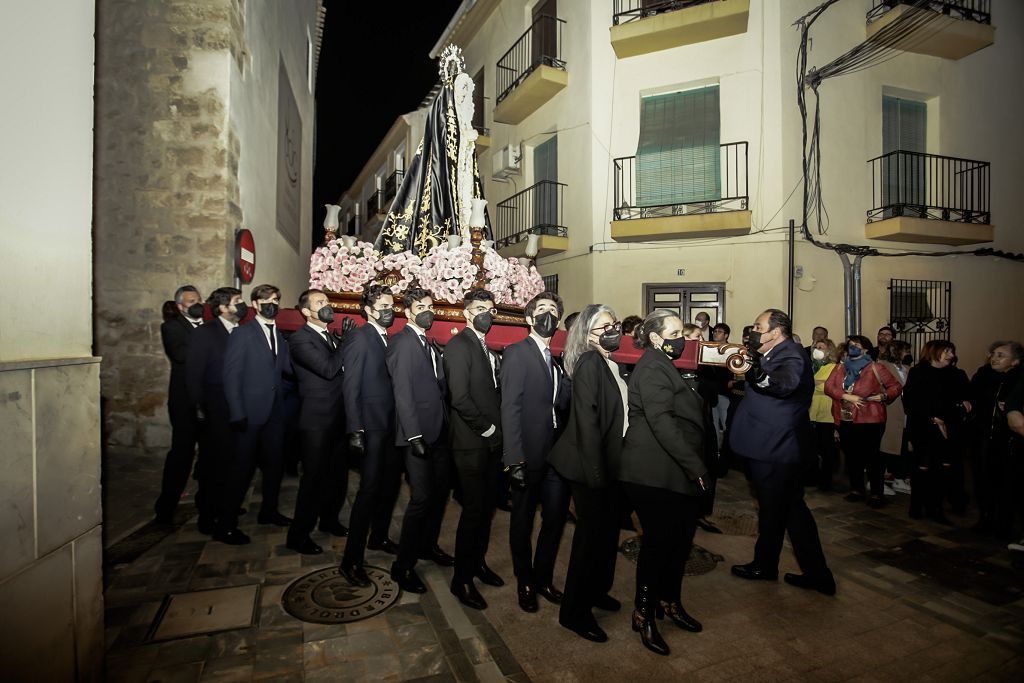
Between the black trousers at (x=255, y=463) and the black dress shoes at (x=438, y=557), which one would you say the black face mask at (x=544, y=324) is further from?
the black trousers at (x=255, y=463)

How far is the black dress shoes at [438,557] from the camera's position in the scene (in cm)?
398

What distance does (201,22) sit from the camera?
6949 mm

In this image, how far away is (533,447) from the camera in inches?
132

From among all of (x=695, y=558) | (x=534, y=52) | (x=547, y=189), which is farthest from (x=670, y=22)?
(x=695, y=558)

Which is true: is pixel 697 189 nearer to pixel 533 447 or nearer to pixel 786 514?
pixel 786 514

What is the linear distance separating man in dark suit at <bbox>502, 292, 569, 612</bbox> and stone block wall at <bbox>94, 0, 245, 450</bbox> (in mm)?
5195

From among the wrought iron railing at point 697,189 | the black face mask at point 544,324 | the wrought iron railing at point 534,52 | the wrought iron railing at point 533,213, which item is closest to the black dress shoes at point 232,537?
the black face mask at point 544,324

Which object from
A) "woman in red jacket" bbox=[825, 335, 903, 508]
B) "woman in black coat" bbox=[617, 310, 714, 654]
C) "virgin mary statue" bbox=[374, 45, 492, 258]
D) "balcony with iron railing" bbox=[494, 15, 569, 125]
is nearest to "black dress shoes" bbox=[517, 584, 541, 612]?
"woman in black coat" bbox=[617, 310, 714, 654]

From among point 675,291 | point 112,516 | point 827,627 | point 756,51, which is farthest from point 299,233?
point 827,627

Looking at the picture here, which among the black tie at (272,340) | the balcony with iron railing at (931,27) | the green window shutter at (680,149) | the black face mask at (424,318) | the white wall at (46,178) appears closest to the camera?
the white wall at (46,178)

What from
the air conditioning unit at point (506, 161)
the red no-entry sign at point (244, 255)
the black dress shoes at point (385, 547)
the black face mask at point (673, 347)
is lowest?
the black dress shoes at point (385, 547)

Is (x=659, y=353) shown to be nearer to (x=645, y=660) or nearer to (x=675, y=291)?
(x=645, y=660)

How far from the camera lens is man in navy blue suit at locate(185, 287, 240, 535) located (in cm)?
436

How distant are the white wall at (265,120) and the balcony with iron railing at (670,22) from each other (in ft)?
20.7
